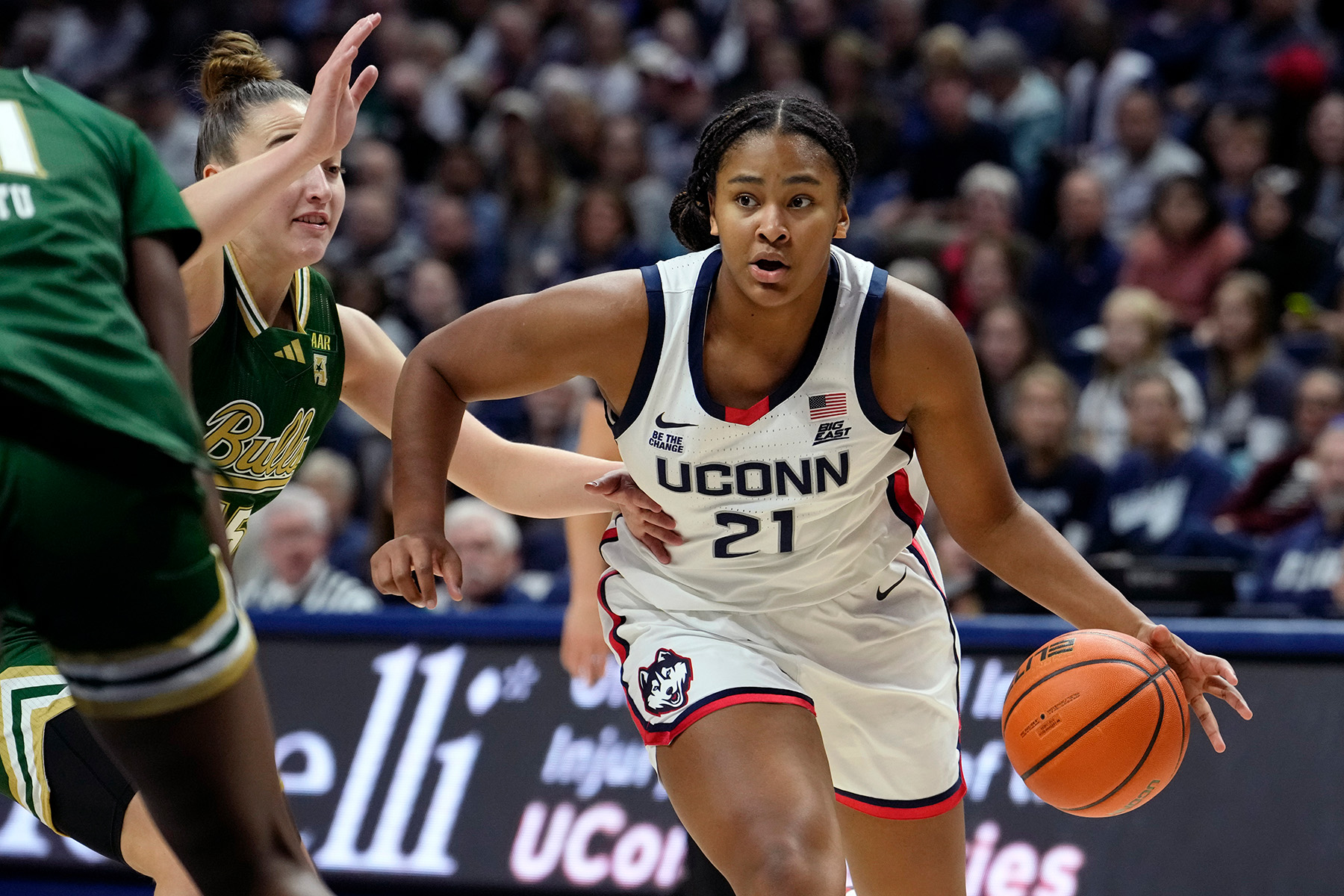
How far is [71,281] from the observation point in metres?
1.84

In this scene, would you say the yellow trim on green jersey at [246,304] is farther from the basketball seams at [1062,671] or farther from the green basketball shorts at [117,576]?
the basketball seams at [1062,671]

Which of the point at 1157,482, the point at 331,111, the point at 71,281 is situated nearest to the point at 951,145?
the point at 1157,482

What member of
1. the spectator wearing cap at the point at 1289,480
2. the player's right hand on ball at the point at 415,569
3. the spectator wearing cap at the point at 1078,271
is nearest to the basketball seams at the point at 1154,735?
the player's right hand on ball at the point at 415,569

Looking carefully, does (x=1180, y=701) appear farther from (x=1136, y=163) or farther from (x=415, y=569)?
(x=1136, y=163)

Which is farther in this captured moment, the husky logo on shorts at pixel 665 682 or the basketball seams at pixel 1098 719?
the basketball seams at pixel 1098 719

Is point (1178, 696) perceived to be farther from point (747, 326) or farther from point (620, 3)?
point (620, 3)

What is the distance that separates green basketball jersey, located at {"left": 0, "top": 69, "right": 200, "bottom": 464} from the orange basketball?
2013mm

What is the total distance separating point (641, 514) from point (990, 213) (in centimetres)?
517

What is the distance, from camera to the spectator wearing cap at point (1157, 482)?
20.5 feet

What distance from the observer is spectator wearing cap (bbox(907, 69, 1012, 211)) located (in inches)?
335

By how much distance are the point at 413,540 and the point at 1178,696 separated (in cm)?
162

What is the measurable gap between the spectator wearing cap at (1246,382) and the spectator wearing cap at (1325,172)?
93 centimetres

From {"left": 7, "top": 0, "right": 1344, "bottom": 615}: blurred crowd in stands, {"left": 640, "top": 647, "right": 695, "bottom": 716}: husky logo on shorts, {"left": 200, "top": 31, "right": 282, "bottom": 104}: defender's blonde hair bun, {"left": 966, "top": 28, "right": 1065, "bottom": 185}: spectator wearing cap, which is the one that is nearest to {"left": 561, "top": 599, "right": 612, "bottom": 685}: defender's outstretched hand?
{"left": 640, "top": 647, "right": 695, "bottom": 716}: husky logo on shorts

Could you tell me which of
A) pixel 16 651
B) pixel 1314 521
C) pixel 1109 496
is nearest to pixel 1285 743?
pixel 1314 521
